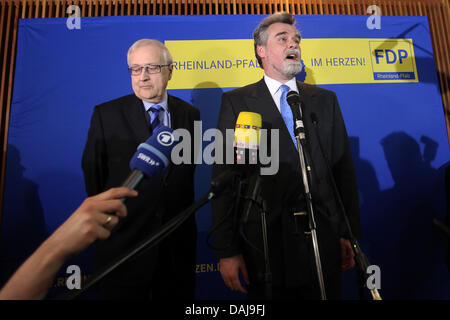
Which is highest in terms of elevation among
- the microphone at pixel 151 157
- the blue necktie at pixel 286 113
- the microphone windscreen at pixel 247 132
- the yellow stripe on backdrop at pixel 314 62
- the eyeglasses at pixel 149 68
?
the yellow stripe on backdrop at pixel 314 62

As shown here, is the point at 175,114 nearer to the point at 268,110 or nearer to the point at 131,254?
the point at 268,110

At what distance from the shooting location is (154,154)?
1113 mm

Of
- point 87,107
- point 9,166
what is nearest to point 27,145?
point 9,166

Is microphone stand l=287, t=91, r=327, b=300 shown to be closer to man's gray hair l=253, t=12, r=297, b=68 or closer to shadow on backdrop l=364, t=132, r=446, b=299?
man's gray hair l=253, t=12, r=297, b=68

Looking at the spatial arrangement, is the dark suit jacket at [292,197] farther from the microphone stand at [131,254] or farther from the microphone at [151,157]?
the microphone stand at [131,254]

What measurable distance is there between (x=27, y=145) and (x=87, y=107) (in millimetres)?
605

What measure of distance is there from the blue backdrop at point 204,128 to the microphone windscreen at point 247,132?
44.2 inches

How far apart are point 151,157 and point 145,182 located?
0.94 m

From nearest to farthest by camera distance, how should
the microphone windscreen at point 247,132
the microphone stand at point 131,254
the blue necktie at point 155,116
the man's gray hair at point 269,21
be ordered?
the microphone stand at point 131,254, the microphone windscreen at point 247,132, the blue necktie at point 155,116, the man's gray hair at point 269,21

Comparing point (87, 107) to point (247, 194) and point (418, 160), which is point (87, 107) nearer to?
point (247, 194)

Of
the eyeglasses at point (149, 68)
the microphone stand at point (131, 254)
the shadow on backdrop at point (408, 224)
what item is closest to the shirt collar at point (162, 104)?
the eyeglasses at point (149, 68)

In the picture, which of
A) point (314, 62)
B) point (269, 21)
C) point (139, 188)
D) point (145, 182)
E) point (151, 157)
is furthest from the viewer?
point (314, 62)

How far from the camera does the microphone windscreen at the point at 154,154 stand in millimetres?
1054

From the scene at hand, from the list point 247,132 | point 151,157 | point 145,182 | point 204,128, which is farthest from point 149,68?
point 151,157
